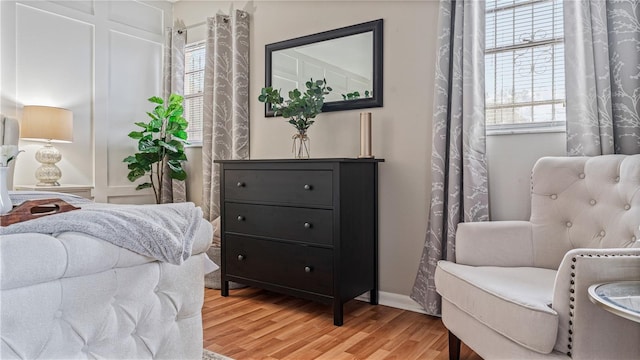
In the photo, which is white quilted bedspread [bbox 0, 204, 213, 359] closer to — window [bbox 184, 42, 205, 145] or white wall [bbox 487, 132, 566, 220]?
white wall [bbox 487, 132, 566, 220]

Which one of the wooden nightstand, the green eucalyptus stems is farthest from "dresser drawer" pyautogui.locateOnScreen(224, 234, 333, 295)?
the wooden nightstand

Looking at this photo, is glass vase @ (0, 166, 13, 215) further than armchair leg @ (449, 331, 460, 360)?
No

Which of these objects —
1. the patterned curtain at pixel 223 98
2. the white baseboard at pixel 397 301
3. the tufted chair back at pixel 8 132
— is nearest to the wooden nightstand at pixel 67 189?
the tufted chair back at pixel 8 132

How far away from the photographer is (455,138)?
97.1 inches

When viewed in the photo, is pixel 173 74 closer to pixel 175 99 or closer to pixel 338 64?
pixel 175 99

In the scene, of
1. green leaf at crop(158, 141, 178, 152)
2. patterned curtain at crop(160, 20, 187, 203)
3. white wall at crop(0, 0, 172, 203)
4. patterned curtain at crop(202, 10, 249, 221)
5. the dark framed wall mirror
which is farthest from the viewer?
patterned curtain at crop(160, 20, 187, 203)

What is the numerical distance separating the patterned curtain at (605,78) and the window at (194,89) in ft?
10.4

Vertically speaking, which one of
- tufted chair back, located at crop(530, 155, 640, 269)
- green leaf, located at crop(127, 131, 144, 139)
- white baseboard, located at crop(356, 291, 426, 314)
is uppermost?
green leaf, located at crop(127, 131, 144, 139)

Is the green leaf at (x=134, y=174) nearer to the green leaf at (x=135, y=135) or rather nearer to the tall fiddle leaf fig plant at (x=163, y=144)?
the tall fiddle leaf fig plant at (x=163, y=144)

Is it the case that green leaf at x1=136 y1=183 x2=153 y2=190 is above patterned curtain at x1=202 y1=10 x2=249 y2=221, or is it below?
below

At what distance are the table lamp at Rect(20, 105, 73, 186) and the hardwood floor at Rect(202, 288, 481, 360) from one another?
5.71 ft

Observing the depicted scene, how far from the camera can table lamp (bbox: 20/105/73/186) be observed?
3199 mm

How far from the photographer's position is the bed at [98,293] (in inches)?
41.3

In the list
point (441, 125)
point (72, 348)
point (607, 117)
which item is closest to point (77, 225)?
point (72, 348)
